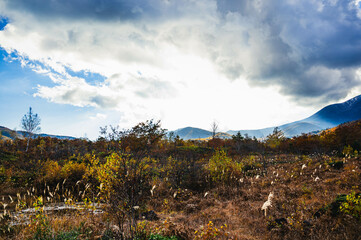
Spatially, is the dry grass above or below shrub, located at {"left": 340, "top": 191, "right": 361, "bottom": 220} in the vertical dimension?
below

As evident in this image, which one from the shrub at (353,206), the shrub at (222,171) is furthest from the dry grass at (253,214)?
the shrub at (222,171)

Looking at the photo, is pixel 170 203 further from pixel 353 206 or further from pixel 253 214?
pixel 353 206

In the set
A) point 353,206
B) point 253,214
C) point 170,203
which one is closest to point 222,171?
point 170,203

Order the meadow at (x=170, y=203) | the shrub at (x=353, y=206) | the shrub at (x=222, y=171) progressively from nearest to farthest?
the meadow at (x=170, y=203) → the shrub at (x=353, y=206) → the shrub at (x=222, y=171)

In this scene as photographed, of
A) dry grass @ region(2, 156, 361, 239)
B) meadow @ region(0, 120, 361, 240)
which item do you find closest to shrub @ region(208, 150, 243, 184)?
meadow @ region(0, 120, 361, 240)

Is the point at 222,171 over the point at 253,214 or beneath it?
over

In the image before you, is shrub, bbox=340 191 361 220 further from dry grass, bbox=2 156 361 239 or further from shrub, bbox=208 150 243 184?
shrub, bbox=208 150 243 184

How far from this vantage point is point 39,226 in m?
4.47

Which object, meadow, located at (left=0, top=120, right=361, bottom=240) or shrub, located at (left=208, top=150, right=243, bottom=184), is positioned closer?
meadow, located at (left=0, top=120, right=361, bottom=240)

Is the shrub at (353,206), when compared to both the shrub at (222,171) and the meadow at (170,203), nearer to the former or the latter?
the meadow at (170,203)

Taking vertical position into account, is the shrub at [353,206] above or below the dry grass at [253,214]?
above

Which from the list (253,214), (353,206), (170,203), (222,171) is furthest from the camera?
(222,171)

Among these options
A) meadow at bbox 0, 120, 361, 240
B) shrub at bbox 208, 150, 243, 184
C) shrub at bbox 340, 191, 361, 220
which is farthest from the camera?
shrub at bbox 208, 150, 243, 184

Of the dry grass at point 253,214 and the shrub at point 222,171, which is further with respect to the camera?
the shrub at point 222,171
